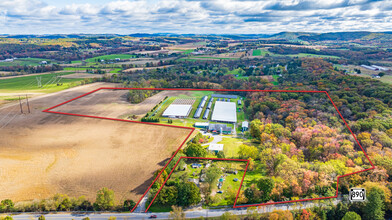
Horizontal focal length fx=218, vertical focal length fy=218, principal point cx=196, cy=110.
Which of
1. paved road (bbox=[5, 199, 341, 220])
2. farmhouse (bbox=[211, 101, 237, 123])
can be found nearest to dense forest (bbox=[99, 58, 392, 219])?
paved road (bbox=[5, 199, 341, 220])

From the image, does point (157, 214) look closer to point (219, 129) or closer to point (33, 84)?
point (219, 129)

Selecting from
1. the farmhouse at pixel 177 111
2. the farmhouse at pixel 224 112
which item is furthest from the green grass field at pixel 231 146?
the farmhouse at pixel 177 111

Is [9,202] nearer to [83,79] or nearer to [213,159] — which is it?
[213,159]

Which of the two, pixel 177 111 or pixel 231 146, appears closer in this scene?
pixel 231 146

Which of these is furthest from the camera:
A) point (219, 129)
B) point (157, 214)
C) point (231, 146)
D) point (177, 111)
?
point (177, 111)

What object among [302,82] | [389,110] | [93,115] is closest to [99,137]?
[93,115]

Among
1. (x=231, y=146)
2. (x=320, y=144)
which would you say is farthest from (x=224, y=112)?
(x=320, y=144)
